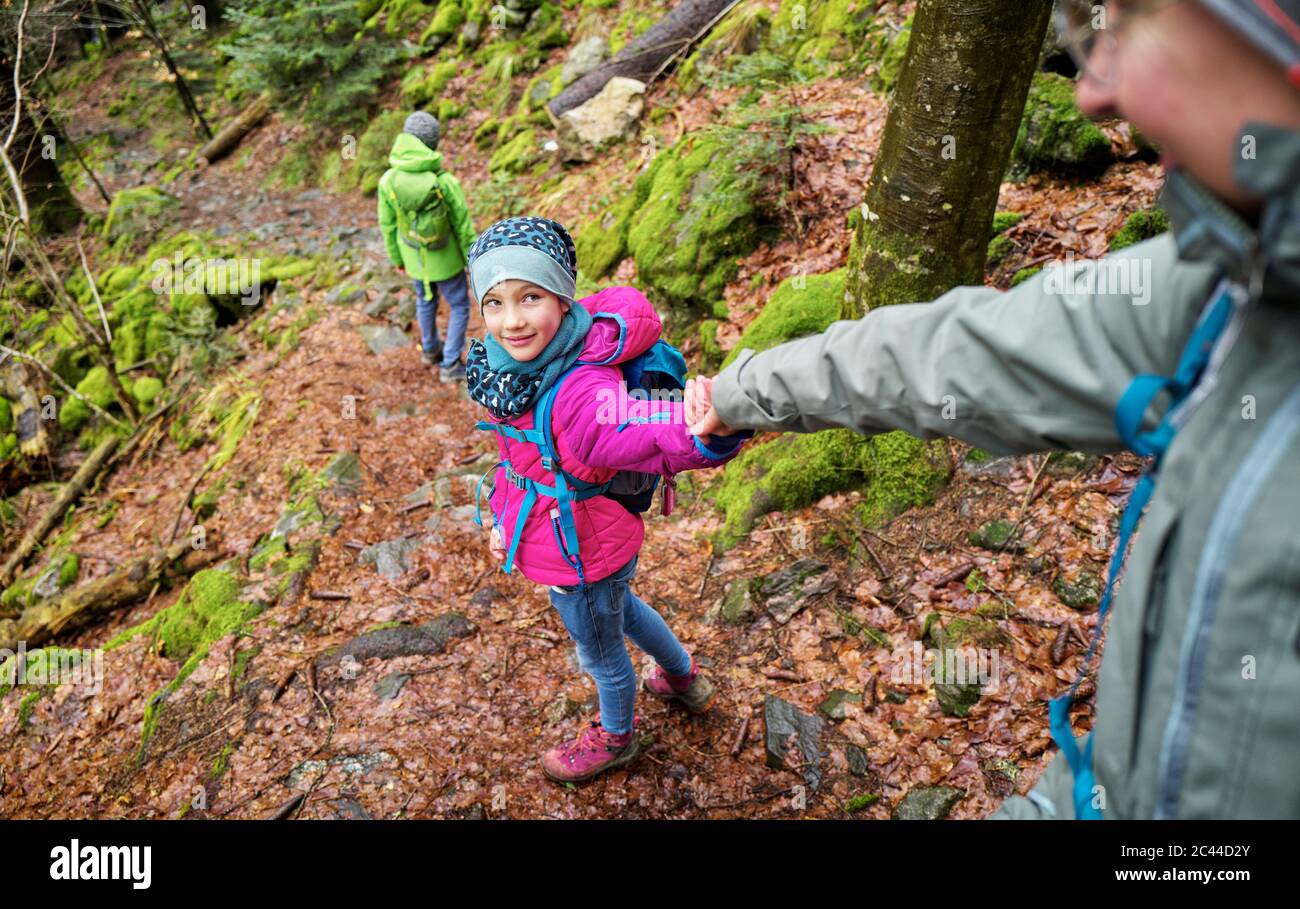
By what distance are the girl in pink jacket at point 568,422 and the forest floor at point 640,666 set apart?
1026 millimetres

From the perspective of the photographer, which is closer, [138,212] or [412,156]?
[412,156]

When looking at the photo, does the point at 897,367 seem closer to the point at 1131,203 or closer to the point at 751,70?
the point at 1131,203

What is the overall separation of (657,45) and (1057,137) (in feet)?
22.1

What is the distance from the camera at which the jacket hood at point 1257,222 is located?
3.22ft

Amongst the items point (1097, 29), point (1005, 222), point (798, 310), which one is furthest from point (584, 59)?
point (1097, 29)

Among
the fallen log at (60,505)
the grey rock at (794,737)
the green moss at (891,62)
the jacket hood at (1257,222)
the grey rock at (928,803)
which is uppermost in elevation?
the green moss at (891,62)

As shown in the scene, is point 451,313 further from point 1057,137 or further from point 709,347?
point 1057,137

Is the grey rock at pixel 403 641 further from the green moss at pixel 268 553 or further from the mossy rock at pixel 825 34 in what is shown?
the mossy rock at pixel 825 34

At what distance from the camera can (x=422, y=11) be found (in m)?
15.1

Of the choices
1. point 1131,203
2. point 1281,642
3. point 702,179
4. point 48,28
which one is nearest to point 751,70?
point 702,179

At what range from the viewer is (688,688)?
3.86 metres

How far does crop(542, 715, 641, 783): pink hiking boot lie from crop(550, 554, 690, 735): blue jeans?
74 mm

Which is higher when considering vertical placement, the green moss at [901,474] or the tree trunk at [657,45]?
the tree trunk at [657,45]

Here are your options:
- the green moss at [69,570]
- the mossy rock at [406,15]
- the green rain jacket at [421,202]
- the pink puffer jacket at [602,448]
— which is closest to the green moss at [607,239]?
the green rain jacket at [421,202]
